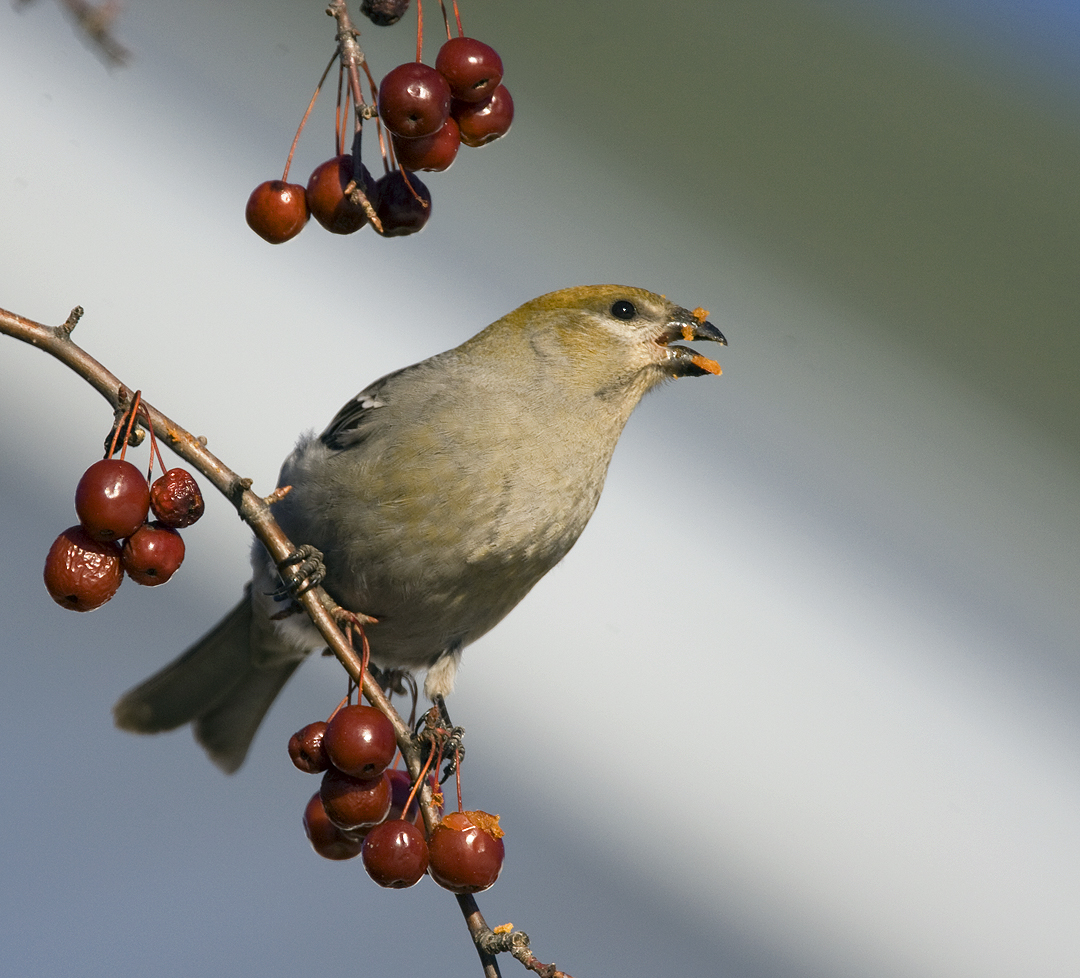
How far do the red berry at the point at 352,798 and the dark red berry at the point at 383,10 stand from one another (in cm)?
106

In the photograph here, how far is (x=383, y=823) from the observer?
162 centimetres

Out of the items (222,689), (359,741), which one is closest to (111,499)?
(359,741)

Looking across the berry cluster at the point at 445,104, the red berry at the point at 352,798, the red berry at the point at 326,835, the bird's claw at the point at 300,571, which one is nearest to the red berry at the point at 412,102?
the berry cluster at the point at 445,104

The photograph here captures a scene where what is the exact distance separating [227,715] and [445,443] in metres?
1.19

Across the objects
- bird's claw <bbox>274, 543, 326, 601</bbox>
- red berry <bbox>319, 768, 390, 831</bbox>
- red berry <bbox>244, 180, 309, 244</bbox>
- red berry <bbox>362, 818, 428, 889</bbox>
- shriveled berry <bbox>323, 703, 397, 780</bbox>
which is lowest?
red berry <bbox>362, 818, 428, 889</bbox>

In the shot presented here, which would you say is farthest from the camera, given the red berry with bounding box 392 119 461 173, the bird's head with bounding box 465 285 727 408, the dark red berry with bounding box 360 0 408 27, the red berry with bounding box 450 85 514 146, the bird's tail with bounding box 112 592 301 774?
the bird's tail with bounding box 112 592 301 774

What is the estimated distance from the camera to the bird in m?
2.40

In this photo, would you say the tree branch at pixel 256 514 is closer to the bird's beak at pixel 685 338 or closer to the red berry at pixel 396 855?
the red berry at pixel 396 855

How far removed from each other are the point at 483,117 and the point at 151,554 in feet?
2.70

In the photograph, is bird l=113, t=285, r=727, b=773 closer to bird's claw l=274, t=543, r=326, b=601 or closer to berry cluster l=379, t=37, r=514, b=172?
bird's claw l=274, t=543, r=326, b=601

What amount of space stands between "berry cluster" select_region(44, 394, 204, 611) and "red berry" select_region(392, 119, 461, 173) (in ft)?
1.82

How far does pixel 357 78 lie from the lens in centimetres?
139

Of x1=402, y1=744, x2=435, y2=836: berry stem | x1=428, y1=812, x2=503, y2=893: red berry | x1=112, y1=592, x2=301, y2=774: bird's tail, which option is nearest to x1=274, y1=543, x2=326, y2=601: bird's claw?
x1=402, y1=744, x2=435, y2=836: berry stem

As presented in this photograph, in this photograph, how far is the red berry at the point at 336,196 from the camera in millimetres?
1637
